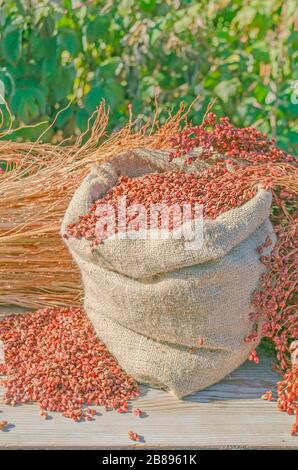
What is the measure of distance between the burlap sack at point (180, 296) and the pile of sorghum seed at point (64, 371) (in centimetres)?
6

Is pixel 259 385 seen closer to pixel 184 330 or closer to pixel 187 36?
pixel 184 330

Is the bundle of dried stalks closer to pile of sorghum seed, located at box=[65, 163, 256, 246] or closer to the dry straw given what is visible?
the dry straw

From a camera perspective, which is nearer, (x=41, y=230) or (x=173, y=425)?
(x=173, y=425)

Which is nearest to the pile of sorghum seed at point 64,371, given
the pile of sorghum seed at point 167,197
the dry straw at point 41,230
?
the dry straw at point 41,230

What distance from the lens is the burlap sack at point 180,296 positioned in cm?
164

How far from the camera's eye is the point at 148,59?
3.34 metres

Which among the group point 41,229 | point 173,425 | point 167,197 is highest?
point 167,197

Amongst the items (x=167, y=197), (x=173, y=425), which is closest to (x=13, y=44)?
(x=167, y=197)

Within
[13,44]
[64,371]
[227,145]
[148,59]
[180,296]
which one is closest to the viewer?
[180,296]

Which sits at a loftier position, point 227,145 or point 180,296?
point 227,145

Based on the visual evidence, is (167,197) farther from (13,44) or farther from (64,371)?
(13,44)

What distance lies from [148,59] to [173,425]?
2096 millimetres

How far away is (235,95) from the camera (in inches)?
130

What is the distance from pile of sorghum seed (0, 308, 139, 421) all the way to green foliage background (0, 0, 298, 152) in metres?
1.39
